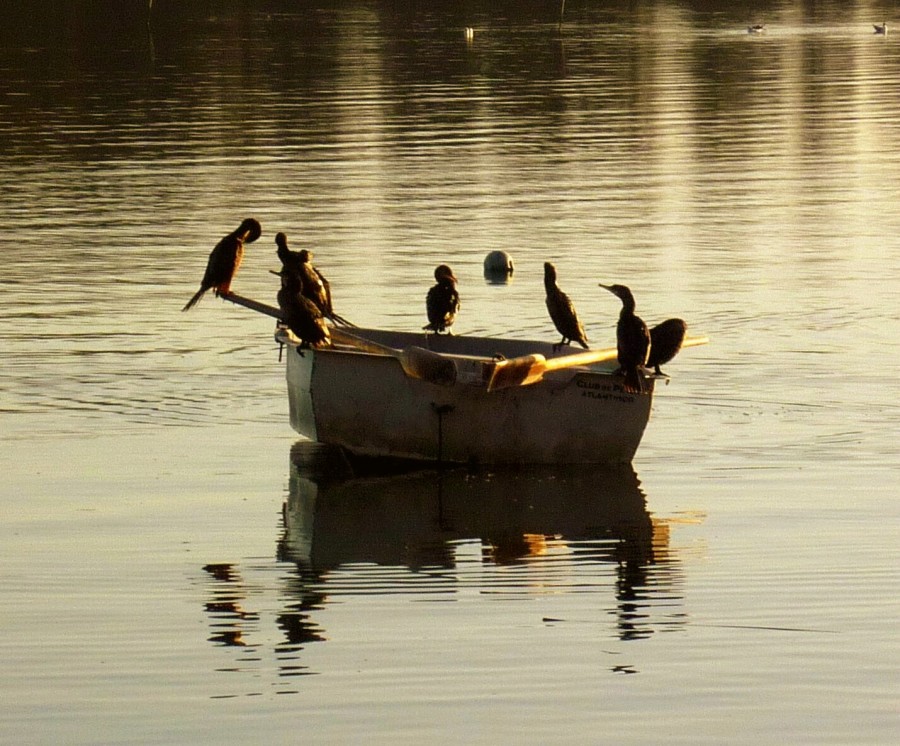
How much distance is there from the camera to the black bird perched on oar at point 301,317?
1816 centimetres

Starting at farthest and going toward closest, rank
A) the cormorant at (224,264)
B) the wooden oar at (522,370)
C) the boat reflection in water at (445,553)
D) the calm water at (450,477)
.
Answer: the cormorant at (224,264) < the wooden oar at (522,370) < the boat reflection in water at (445,553) < the calm water at (450,477)

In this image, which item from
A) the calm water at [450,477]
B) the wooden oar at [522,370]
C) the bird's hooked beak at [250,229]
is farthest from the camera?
the bird's hooked beak at [250,229]

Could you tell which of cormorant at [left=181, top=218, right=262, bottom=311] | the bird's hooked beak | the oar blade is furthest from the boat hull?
the bird's hooked beak

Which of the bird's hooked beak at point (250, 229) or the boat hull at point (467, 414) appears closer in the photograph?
the boat hull at point (467, 414)

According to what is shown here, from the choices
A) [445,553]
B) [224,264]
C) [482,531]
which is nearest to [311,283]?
[224,264]

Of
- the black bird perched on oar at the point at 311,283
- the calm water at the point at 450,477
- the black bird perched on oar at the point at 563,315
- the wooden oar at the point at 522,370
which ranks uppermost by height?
the black bird perched on oar at the point at 311,283

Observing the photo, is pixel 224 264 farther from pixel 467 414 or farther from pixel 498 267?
pixel 498 267

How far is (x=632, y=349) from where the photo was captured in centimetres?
1734

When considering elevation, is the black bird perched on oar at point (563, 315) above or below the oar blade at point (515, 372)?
above

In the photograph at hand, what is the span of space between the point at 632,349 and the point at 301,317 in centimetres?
277

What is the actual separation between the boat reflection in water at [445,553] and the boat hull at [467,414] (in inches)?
7.0

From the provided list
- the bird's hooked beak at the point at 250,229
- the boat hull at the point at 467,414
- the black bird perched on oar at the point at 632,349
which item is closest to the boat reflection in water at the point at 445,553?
the boat hull at the point at 467,414

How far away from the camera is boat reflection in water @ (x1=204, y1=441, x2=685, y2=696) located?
13156 mm

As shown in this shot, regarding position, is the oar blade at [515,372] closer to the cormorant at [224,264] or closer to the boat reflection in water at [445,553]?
the boat reflection in water at [445,553]
